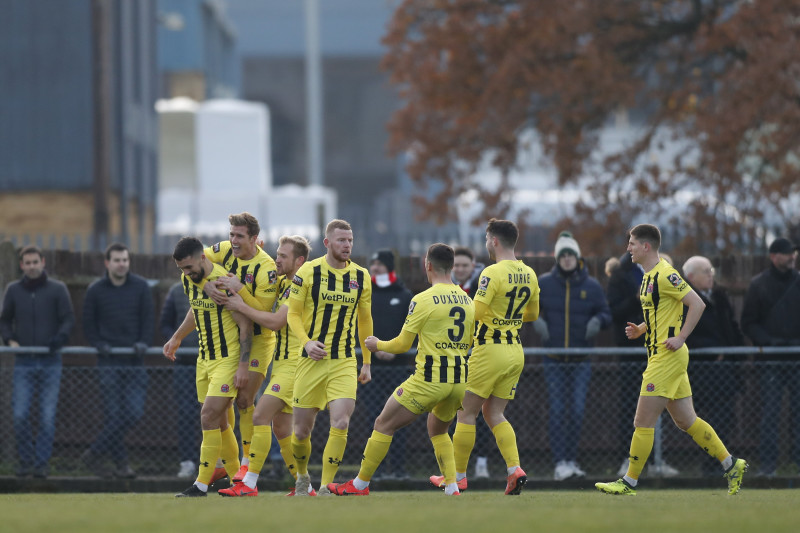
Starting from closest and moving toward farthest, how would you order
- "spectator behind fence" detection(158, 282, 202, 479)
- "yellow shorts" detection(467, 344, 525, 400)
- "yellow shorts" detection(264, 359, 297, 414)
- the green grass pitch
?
the green grass pitch → "yellow shorts" detection(467, 344, 525, 400) → "yellow shorts" detection(264, 359, 297, 414) → "spectator behind fence" detection(158, 282, 202, 479)

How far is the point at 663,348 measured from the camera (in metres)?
9.98

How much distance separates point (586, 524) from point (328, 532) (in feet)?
4.88

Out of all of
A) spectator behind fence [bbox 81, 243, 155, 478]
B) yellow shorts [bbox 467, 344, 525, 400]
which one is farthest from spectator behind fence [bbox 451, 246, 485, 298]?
spectator behind fence [bbox 81, 243, 155, 478]

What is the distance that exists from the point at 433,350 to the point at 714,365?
4.09 meters

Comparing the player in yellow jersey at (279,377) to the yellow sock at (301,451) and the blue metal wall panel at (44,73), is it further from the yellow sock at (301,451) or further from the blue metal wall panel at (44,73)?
the blue metal wall panel at (44,73)

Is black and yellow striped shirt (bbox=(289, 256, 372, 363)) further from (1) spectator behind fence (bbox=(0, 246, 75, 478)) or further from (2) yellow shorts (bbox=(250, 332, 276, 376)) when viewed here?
(1) spectator behind fence (bbox=(0, 246, 75, 478))

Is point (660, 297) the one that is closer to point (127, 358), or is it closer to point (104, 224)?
point (127, 358)

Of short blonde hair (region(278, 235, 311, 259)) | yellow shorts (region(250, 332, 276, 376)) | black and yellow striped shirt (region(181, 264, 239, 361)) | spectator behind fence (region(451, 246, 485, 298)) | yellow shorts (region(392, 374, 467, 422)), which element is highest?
short blonde hair (region(278, 235, 311, 259))

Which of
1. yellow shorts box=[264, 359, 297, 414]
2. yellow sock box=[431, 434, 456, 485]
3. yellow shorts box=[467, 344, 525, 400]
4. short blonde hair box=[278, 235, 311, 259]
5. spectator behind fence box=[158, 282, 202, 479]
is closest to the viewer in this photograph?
yellow sock box=[431, 434, 456, 485]

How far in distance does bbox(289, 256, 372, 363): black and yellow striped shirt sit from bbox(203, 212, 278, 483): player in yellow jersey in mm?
348

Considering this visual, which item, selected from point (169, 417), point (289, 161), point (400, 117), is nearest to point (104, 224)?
point (400, 117)

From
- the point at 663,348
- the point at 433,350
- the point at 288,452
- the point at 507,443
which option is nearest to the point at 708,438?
the point at 663,348

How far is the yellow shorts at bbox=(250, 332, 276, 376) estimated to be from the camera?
10.1m

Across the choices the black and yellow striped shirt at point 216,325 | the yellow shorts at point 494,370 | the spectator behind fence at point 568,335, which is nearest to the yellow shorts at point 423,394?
the yellow shorts at point 494,370
